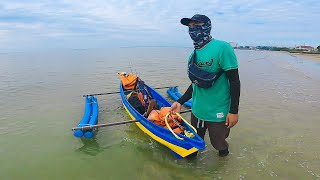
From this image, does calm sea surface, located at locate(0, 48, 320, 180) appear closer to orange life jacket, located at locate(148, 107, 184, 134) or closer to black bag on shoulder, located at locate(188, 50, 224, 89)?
orange life jacket, located at locate(148, 107, 184, 134)

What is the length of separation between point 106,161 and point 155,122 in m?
1.71

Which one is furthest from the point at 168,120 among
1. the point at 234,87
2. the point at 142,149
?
the point at 234,87

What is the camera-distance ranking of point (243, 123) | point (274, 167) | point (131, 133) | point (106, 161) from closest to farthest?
point (274, 167), point (106, 161), point (131, 133), point (243, 123)

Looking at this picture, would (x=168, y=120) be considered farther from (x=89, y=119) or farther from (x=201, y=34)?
(x=89, y=119)

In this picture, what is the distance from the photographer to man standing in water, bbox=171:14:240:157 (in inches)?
157

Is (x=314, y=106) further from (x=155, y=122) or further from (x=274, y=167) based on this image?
(x=155, y=122)

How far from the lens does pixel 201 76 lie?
170 inches

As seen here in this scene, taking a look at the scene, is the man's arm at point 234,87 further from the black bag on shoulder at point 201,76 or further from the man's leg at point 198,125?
the man's leg at point 198,125

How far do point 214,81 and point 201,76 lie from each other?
0.77 feet

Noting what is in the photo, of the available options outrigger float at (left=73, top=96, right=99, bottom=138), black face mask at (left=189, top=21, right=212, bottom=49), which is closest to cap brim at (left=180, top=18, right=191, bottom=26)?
black face mask at (left=189, top=21, right=212, bottom=49)

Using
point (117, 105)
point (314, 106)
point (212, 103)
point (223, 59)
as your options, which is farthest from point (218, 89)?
point (314, 106)

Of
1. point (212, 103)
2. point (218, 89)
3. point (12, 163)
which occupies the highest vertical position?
point (218, 89)

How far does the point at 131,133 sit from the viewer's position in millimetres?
8797

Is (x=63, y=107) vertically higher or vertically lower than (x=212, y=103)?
lower
